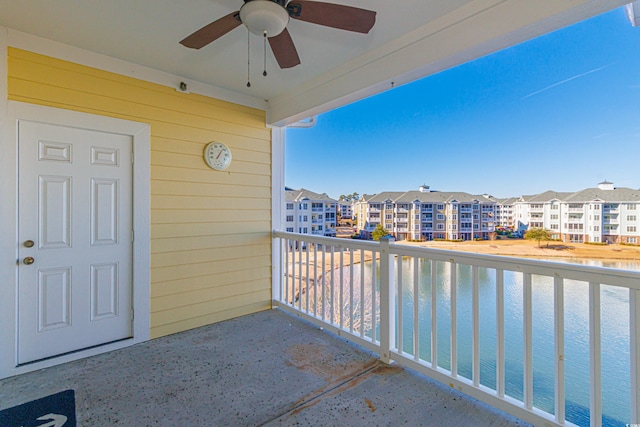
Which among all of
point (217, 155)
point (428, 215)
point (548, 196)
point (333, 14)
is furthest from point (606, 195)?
point (217, 155)

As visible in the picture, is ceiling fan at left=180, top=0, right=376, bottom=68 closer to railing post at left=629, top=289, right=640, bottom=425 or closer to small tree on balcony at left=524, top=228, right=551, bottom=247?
small tree on balcony at left=524, top=228, right=551, bottom=247

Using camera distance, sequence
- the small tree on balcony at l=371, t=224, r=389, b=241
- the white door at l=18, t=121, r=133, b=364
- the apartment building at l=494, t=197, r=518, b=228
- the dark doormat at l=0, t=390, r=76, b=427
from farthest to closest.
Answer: the small tree on balcony at l=371, t=224, r=389, b=241 → the white door at l=18, t=121, r=133, b=364 → the apartment building at l=494, t=197, r=518, b=228 → the dark doormat at l=0, t=390, r=76, b=427

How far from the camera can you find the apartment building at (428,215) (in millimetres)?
2500

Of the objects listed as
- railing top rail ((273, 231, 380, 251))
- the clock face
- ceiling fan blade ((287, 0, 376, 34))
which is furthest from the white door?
ceiling fan blade ((287, 0, 376, 34))

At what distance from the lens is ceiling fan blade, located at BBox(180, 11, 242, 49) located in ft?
5.74

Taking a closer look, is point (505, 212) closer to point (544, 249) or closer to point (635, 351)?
point (544, 249)

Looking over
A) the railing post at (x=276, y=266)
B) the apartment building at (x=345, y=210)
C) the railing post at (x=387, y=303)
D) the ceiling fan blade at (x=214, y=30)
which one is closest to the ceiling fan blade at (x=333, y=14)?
the ceiling fan blade at (x=214, y=30)

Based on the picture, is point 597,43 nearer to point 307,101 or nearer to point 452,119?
point 452,119

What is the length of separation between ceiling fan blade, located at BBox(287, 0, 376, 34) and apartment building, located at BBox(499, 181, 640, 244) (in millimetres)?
1716

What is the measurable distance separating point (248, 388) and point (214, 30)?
2.44 metres

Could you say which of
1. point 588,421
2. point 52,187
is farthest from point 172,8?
point 588,421

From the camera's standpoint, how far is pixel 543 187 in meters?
2.25

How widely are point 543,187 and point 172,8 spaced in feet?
9.73

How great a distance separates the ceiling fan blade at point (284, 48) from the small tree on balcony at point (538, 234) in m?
2.06
